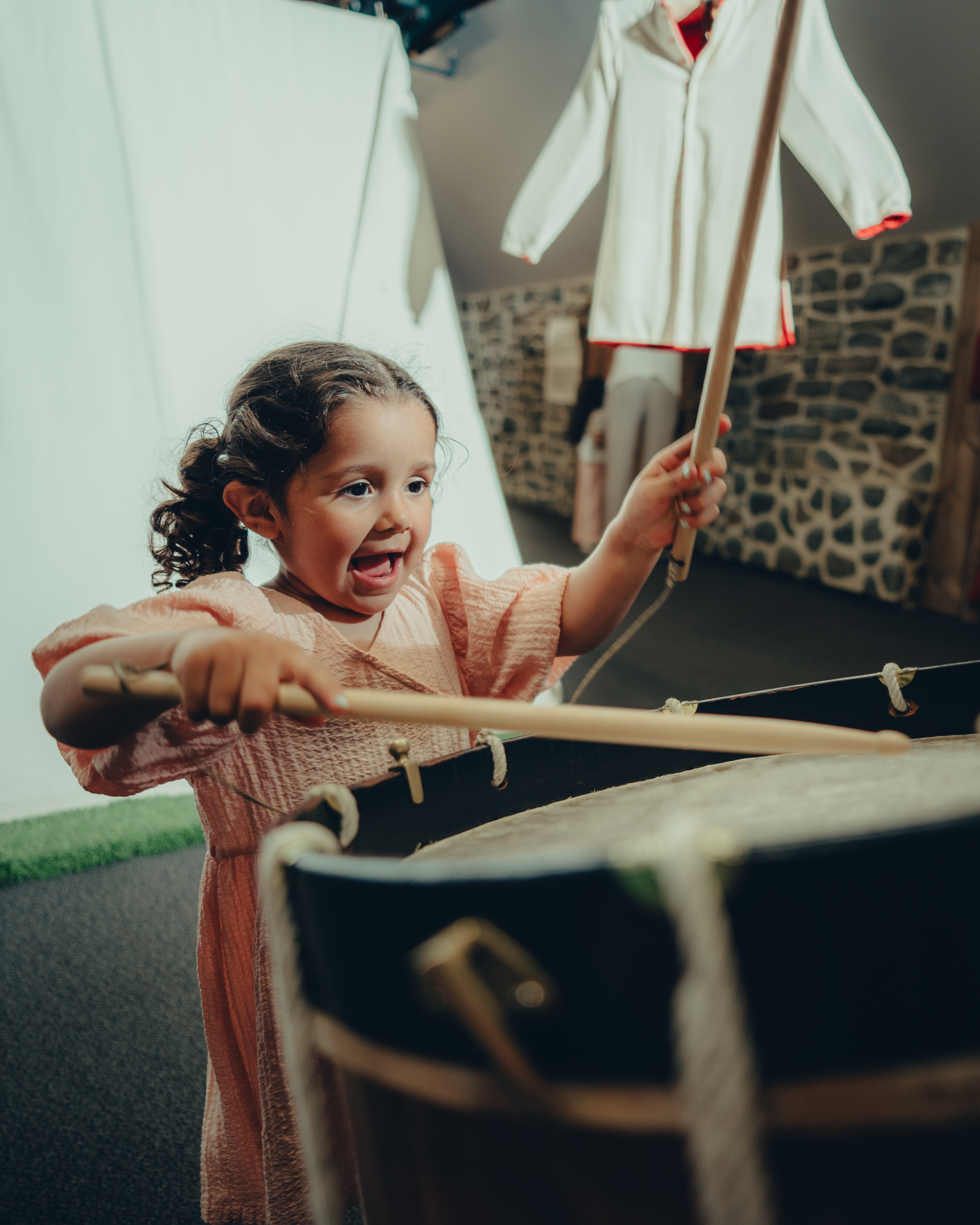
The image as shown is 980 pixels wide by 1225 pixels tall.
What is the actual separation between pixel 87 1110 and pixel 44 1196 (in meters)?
0.14

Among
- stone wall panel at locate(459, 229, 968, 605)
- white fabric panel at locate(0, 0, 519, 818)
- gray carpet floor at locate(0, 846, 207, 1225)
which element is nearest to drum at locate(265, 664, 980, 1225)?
gray carpet floor at locate(0, 846, 207, 1225)

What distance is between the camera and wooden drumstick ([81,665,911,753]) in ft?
1.34

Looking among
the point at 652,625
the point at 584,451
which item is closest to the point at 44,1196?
the point at 652,625

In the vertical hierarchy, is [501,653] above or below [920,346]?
below

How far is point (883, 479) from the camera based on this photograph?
11.0 ft

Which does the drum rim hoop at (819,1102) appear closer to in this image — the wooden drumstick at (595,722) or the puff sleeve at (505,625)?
the wooden drumstick at (595,722)

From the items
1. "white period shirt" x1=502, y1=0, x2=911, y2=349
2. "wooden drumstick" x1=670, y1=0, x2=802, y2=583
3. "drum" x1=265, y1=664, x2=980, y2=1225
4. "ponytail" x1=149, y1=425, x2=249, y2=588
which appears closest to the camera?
"drum" x1=265, y1=664, x2=980, y2=1225

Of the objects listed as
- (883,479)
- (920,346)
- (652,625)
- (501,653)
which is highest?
(920,346)

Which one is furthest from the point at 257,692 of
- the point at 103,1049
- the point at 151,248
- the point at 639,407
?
the point at 639,407

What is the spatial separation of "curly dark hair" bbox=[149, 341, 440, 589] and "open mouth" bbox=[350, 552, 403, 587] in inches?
4.2

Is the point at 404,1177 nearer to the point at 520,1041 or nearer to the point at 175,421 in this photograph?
the point at 520,1041

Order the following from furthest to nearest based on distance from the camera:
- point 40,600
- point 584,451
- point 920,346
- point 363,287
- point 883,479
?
point 584,451 → point 883,479 → point 920,346 → point 363,287 → point 40,600

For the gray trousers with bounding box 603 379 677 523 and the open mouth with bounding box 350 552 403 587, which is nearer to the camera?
the open mouth with bounding box 350 552 403 587

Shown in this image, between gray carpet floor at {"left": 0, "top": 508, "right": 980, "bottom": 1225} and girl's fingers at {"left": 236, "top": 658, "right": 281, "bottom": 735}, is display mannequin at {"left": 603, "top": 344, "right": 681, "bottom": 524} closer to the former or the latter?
gray carpet floor at {"left": 0, "top": 508, "right": 980, "bottom": 1225}
